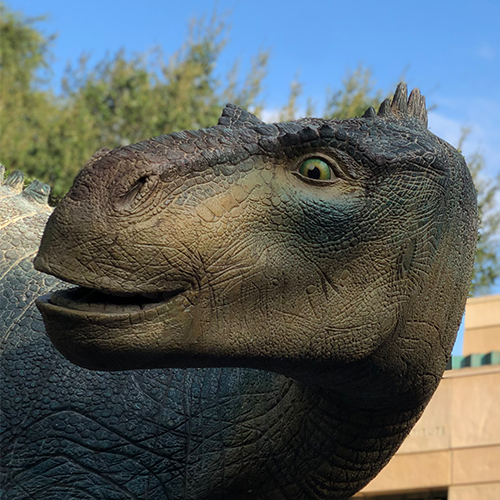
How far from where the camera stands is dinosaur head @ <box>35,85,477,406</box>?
227 centimetres

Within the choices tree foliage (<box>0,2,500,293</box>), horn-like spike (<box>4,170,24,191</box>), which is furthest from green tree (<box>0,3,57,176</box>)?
horn-like spike (<box>4,170,24,191</box>)

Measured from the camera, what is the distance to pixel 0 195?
156 inches

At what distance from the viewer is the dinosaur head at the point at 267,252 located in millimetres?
2268

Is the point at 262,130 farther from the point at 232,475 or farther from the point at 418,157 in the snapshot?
the point at 232,475

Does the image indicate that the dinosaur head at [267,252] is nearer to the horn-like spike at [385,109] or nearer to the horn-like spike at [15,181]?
the horn-like spike at [385,109]

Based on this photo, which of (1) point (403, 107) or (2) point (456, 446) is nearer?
(1) point (403, 107)

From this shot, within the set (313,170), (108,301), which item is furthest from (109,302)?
(313,170)

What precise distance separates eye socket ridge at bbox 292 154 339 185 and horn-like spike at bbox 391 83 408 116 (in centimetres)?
51

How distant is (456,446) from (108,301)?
8.21 meters

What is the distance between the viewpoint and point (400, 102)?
9.54ft

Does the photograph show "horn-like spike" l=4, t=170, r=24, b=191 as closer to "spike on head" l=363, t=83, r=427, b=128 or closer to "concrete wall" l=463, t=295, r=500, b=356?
"spike on head" l=363, t=83, r=427, b=128

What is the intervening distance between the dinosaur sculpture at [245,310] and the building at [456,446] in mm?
7152

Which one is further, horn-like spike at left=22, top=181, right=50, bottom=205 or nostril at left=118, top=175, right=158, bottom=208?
horn-like spike at left=22, top=181, right=50, bottom=205

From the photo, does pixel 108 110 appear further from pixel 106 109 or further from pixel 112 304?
pixel 112 304
